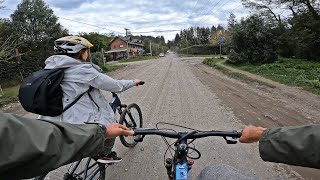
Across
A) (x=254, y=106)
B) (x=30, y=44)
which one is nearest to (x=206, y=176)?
(x=254, y=106)

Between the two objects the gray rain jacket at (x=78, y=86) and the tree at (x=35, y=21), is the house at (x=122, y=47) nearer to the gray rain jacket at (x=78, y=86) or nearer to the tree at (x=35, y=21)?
the tree at (x=35, y=21)

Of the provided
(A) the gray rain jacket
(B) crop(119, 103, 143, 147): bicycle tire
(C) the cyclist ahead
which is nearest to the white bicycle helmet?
(C) the cyclist ahead

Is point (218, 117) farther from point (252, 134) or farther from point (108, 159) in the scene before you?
point (252, 134)

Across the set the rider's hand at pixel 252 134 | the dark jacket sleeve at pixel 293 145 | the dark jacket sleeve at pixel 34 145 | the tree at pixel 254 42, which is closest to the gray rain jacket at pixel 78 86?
the dark jacket sleeve at pixel 34 145

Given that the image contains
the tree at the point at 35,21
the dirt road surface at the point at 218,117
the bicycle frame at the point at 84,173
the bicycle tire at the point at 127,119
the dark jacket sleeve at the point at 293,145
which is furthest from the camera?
the tree at the point at 35,21

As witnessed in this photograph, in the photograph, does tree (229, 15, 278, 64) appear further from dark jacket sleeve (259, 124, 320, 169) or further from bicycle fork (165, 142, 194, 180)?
dark jacket sleeve (259, 124, 320, 169)

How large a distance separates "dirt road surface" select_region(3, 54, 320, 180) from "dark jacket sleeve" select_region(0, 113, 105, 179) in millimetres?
2435

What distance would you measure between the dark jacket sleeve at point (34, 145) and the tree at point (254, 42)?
2464cm

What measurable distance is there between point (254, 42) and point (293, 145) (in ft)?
82.4

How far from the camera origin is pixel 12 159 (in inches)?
49.6

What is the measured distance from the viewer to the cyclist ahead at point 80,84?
11.5 feet

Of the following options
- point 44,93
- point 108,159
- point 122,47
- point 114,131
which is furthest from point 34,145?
point 122,47

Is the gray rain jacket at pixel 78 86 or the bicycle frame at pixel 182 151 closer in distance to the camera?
the bicycle frame at pixel 182 151

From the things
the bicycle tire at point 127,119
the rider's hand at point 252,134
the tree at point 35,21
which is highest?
the tree at point 35,21
